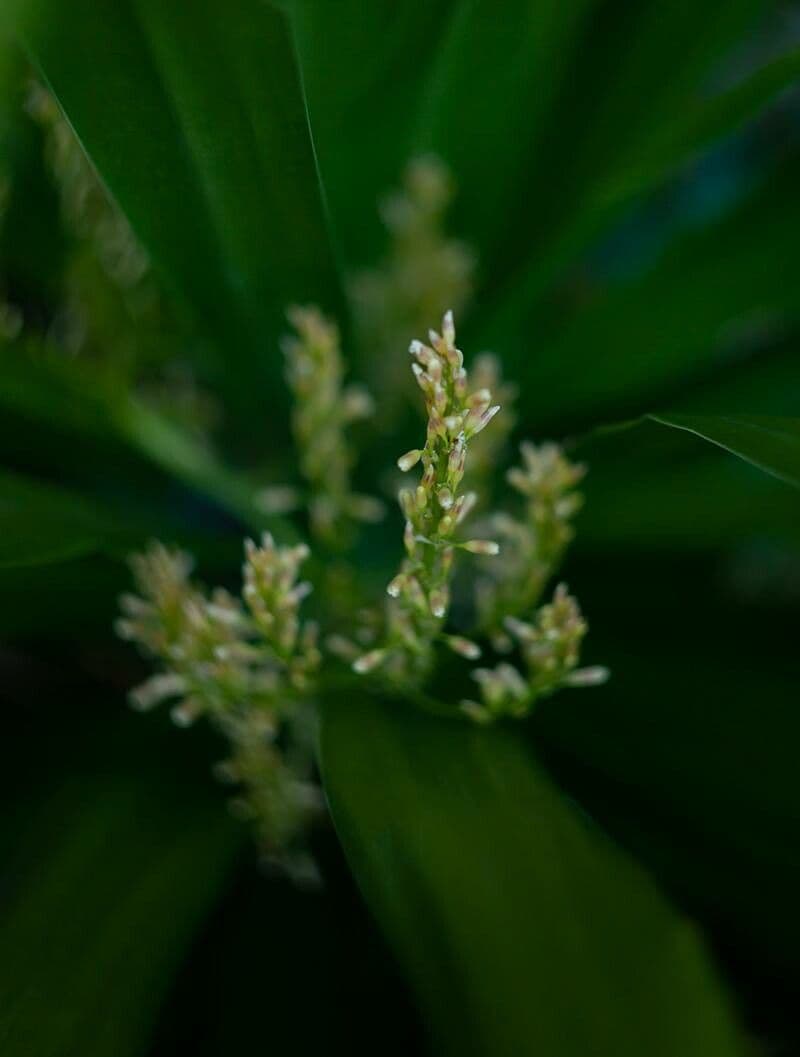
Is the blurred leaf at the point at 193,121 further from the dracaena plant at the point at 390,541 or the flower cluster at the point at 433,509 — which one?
the flower cluster at the point at 433,509

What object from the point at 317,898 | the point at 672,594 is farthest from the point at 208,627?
the point at 672,594

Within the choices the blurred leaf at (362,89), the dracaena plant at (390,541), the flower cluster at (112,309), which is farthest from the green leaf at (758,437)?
the flower cluster at (112,309)

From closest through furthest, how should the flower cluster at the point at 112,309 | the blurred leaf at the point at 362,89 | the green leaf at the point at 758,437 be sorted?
the green leaf at the point at 758,437, the blurred leaf at the point at 362,89, the flower cluster at the point at 112,309

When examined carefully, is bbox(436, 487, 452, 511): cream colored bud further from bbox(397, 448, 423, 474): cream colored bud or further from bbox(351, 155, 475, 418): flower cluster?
Answer: bbox(351, 155, 475, 418): flower cluster

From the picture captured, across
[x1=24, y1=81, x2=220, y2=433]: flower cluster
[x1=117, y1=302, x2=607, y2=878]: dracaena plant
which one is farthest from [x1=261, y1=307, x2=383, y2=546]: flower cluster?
[x1=24, y1=81, x2=220, y2=433]: flower cluster

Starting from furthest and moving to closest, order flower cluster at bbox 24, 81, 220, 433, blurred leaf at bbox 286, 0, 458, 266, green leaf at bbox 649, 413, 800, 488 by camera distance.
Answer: flower cluster at bbox 24, 81, 220, 433 → blurred leaf at bbox 286, 0, 458, 266 → green leaf at bbox 649, 413, 800, 488

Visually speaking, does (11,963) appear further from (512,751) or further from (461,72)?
(461,72)

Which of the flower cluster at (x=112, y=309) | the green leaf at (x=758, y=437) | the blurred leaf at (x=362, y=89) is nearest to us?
the green leaf at (x=758, y=437)
